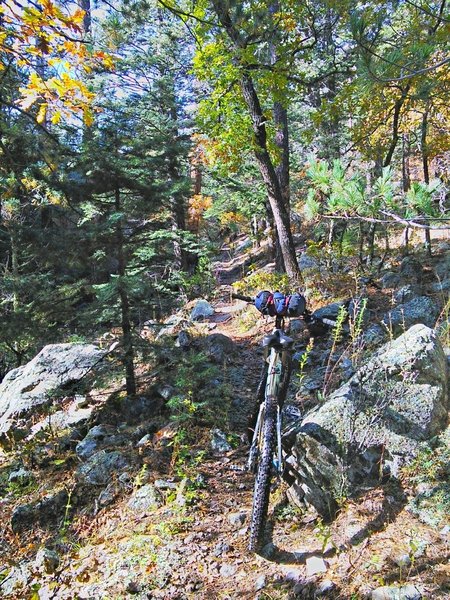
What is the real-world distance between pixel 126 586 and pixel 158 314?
531cm

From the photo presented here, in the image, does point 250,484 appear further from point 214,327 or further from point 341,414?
point 214,327

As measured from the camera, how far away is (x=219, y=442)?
4.28m

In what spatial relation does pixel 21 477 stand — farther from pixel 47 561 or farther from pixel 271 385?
pixel 271 385

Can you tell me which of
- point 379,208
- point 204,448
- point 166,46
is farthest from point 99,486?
point 166,46

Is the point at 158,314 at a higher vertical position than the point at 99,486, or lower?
higher

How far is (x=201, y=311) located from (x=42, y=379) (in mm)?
4436

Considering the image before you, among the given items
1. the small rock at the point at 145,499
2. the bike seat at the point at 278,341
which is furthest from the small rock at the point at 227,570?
the bike seat at the point at 278,341

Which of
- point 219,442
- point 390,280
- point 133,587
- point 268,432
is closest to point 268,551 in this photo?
point 268,432

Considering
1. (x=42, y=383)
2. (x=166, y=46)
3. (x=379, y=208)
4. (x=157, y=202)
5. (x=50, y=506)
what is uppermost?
(x=166, y=46)

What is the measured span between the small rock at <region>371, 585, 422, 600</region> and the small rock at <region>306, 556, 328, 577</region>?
361mm

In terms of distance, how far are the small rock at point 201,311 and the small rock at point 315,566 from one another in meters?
7.21

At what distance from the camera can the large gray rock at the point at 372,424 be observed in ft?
10.4

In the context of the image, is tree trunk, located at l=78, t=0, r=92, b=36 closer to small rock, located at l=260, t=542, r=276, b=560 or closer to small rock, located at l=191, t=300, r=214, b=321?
small rock, located at l=260, t=542, r=276, b=560

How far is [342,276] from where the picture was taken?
25.0 feet
